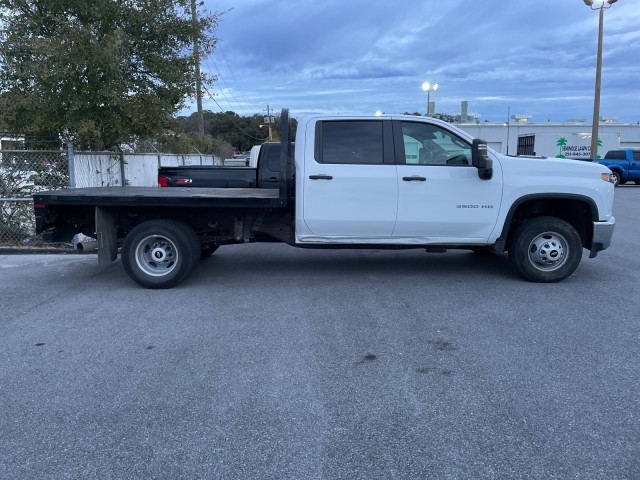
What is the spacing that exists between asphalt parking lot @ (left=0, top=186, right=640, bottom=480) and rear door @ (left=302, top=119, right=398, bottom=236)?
0.84 metres

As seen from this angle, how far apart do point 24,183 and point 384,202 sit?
7252 millimetres

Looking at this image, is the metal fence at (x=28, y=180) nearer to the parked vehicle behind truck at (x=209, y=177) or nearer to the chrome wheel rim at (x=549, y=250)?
→ the parked vehicle behind truck at (x=209, y=177)

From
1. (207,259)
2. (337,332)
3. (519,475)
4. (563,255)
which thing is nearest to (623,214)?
(563,255)

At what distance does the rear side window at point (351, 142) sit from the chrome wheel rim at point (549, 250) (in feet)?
7.57

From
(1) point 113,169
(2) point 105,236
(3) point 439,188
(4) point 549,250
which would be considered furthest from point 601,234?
(1) point 113,169

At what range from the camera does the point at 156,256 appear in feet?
25.4

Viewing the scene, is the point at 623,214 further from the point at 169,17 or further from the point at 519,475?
the point at 519,475

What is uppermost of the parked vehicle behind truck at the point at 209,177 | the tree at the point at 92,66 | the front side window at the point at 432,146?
the tree at the point at 92,66

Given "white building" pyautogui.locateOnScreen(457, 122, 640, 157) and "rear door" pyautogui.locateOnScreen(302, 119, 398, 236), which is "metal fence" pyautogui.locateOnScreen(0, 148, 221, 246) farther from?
"white building" pyautogui.locateOnScreen(457, 122, 640, 157)

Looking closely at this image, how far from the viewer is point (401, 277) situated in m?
8.27

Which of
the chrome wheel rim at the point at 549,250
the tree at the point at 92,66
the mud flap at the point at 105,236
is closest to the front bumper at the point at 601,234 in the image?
the chrome wheel rim at the point at 549,250

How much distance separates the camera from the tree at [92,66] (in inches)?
410

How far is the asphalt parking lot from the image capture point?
3545mm

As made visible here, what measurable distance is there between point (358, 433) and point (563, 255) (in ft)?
16.5
